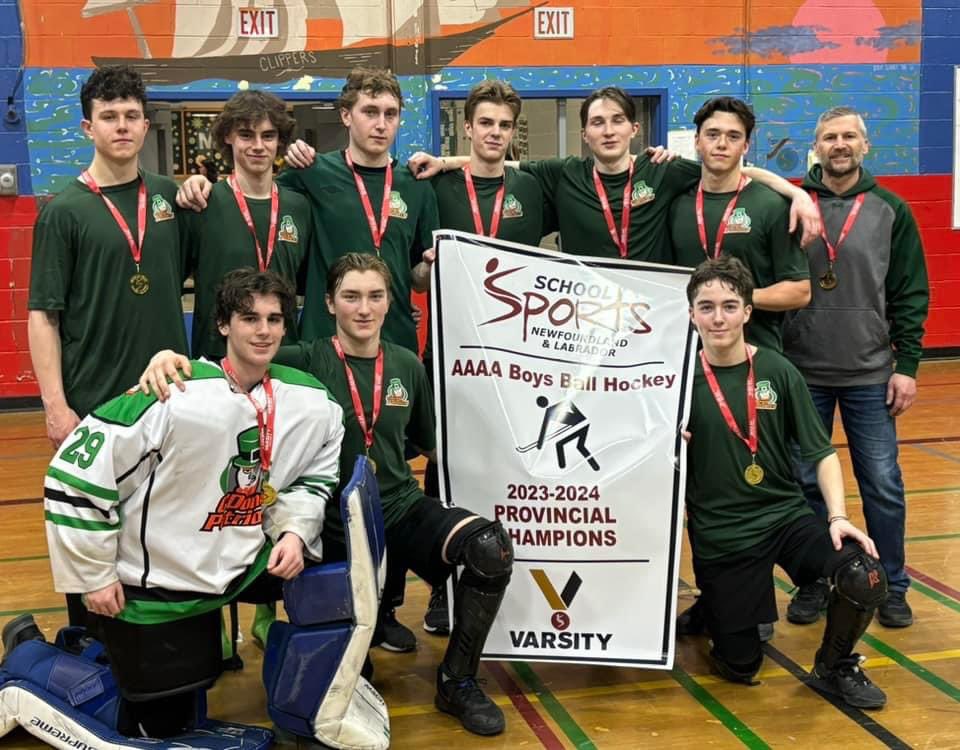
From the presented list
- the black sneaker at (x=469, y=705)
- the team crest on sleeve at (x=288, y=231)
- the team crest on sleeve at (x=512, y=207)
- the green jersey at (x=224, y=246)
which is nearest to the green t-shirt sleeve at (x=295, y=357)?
the green jersey at (x=224, y=246)

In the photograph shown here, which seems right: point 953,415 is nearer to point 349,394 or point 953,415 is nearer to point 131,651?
point 349,394

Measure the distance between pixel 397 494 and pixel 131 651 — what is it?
98cm

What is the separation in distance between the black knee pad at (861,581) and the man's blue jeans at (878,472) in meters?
0.86

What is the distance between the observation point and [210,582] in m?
3.16

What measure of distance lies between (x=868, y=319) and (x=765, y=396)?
76 centimetres

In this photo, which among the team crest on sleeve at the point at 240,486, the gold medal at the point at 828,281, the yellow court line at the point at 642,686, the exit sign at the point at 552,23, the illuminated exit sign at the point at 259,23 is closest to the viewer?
the team crest on sleeve at the point at 240,486

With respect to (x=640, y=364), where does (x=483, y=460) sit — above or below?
below

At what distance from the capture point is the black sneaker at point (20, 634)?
148 inches

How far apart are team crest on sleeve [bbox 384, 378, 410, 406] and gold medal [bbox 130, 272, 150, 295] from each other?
0.85 m

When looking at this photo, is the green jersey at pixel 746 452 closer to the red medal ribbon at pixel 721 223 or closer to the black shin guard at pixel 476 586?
the red medal ribbon at pixel 721 223

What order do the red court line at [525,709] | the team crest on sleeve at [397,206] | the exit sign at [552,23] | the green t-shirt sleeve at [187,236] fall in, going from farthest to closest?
the exit sign at [552,23], the team crest on sleeve at [397,206], the green t-shirt sleeve at [187,236], the red court line at [525,709]

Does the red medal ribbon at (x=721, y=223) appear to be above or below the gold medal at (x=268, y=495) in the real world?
above

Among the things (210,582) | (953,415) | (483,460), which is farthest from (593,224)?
(953,415)

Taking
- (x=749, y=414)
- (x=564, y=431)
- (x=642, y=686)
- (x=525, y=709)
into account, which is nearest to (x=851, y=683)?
(x=642, y=686)
